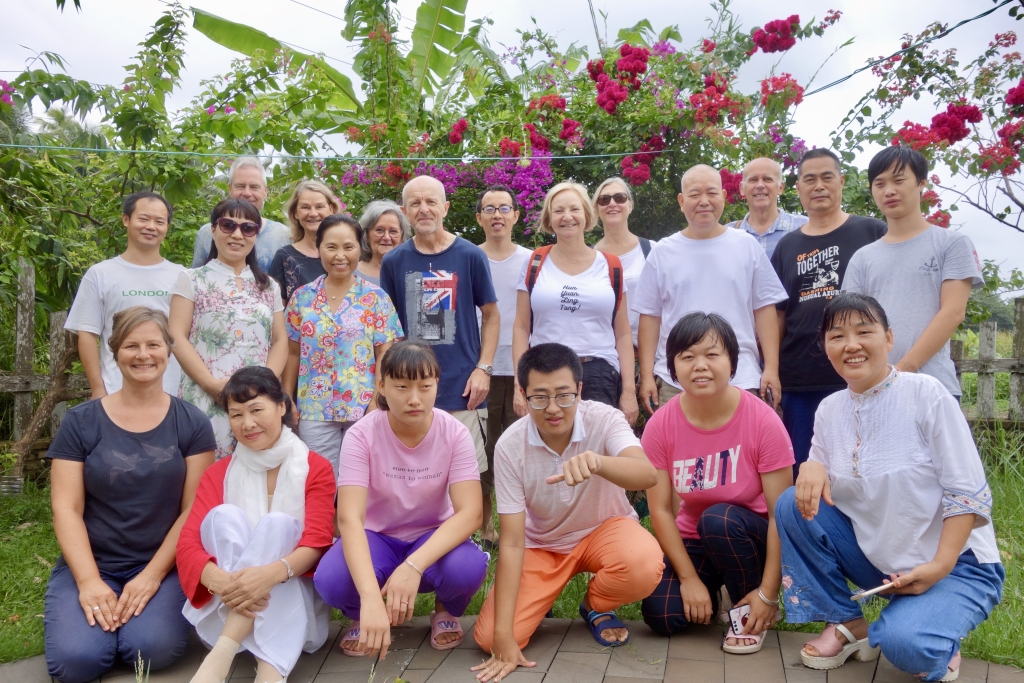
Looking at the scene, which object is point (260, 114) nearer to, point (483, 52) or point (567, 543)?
point (483, 52)

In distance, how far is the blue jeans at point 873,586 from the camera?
264 cm

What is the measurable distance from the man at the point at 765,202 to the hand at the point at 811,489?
68.3 inches

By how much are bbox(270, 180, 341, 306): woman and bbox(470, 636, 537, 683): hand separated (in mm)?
2011

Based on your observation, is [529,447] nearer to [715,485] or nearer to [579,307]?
[715,485]

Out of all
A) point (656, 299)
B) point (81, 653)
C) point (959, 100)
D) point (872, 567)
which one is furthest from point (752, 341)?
point (959, 100)

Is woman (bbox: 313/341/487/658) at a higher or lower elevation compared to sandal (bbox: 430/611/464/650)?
higher

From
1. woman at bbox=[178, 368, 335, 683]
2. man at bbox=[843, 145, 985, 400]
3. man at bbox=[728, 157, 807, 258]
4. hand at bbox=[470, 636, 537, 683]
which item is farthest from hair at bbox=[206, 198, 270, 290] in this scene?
man at bbox=[843, 145, 985, 400]

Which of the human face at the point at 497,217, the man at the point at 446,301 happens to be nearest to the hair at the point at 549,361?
the man at the point at 446,301

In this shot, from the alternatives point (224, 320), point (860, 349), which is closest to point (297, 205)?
point (224, 320)

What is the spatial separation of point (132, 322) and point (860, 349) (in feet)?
8.96

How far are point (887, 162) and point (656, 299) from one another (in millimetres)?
1160

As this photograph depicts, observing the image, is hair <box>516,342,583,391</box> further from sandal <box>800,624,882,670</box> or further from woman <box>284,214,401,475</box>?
sandal <box>800,624,882,670</box>

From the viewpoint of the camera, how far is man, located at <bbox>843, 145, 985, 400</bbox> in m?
3.41

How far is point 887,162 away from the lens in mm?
3551
